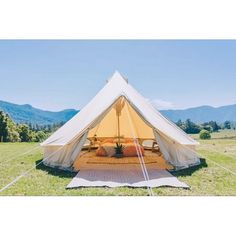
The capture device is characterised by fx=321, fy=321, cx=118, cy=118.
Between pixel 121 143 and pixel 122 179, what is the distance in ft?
7.63

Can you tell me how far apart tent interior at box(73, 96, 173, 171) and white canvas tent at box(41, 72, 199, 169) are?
0.24 ft

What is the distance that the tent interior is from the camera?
5.40 m

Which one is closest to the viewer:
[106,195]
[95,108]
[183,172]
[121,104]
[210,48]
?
[106,195]

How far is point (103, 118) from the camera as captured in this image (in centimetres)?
542

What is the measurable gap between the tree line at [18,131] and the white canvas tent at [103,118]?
24.7 feet

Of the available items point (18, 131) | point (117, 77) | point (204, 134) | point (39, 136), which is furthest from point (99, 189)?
point (39, 136)

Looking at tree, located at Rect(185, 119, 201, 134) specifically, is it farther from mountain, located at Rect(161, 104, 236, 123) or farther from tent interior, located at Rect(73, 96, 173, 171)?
mountain, located at Rect(161, 104, 236, 123)

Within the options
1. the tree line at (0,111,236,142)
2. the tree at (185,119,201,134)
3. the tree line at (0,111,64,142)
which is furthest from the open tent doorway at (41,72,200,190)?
Result: the tree line at (0,111,64,142)

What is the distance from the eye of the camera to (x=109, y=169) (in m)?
5.02

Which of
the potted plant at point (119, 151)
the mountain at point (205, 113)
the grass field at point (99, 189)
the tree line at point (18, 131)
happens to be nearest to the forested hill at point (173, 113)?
the mountain at point (205, 113)

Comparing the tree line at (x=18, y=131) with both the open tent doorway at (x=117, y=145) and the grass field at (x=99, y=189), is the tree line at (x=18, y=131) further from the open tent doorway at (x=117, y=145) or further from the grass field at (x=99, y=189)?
the grass field at (x=99, y=189)
